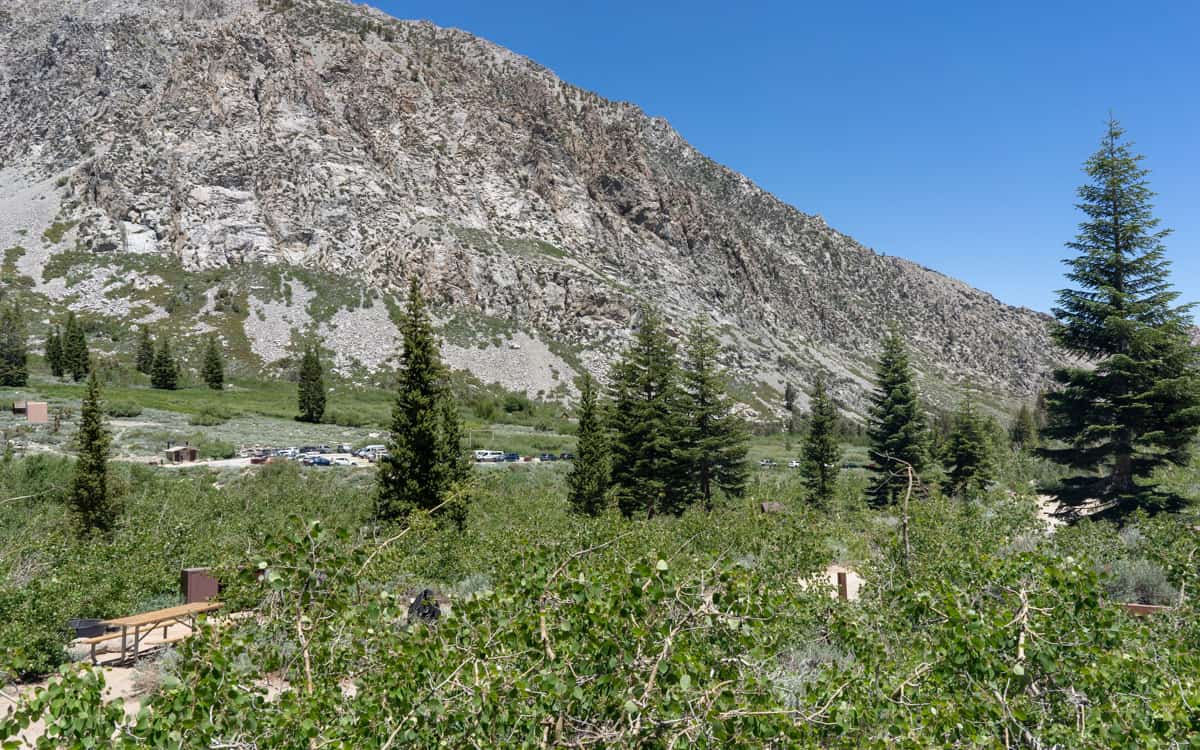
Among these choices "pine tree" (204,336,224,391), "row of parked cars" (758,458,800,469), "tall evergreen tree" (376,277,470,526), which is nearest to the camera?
"tall evergreen tree" (376,277,470,526)

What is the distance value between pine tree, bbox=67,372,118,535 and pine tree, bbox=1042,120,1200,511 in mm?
24542

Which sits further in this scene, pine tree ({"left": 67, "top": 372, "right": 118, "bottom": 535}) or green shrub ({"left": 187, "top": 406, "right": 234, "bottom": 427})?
green shrub ({"left": 187, "top": 406, "right": 234, "bottom": 427})

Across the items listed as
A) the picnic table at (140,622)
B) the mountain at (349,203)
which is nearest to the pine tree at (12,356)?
the mountain at (349,203)

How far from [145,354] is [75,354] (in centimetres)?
574

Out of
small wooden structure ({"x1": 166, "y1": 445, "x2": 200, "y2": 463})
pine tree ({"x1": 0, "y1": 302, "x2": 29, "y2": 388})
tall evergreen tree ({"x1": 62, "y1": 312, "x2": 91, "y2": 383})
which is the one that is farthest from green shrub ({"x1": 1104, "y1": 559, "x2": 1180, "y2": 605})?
tall evergreen tree ({"x1": 62, "y1": 312, "x2": 91, "y2": 383})

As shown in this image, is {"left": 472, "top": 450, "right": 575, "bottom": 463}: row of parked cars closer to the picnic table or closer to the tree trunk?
the tree trunk

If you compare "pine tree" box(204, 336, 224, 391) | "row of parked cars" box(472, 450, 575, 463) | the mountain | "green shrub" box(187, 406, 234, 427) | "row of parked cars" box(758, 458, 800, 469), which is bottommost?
"row of parked cars" box(758, 458, 800, 469)

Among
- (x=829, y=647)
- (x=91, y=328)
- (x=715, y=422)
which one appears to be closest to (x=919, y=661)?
(x=829, y=647)

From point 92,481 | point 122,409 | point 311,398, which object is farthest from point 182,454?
point 92,481

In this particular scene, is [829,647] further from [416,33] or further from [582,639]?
[416,33]

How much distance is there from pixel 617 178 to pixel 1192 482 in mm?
97098

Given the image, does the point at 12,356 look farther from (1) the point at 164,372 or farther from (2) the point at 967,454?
(2) the point at 967,454

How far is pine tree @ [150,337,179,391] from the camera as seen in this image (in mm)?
56469

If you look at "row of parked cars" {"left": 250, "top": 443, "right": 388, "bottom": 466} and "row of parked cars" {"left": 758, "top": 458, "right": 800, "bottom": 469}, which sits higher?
"row of parked cars" {"left": 250, "top": 443, "right": 388, "bottom": 466}
